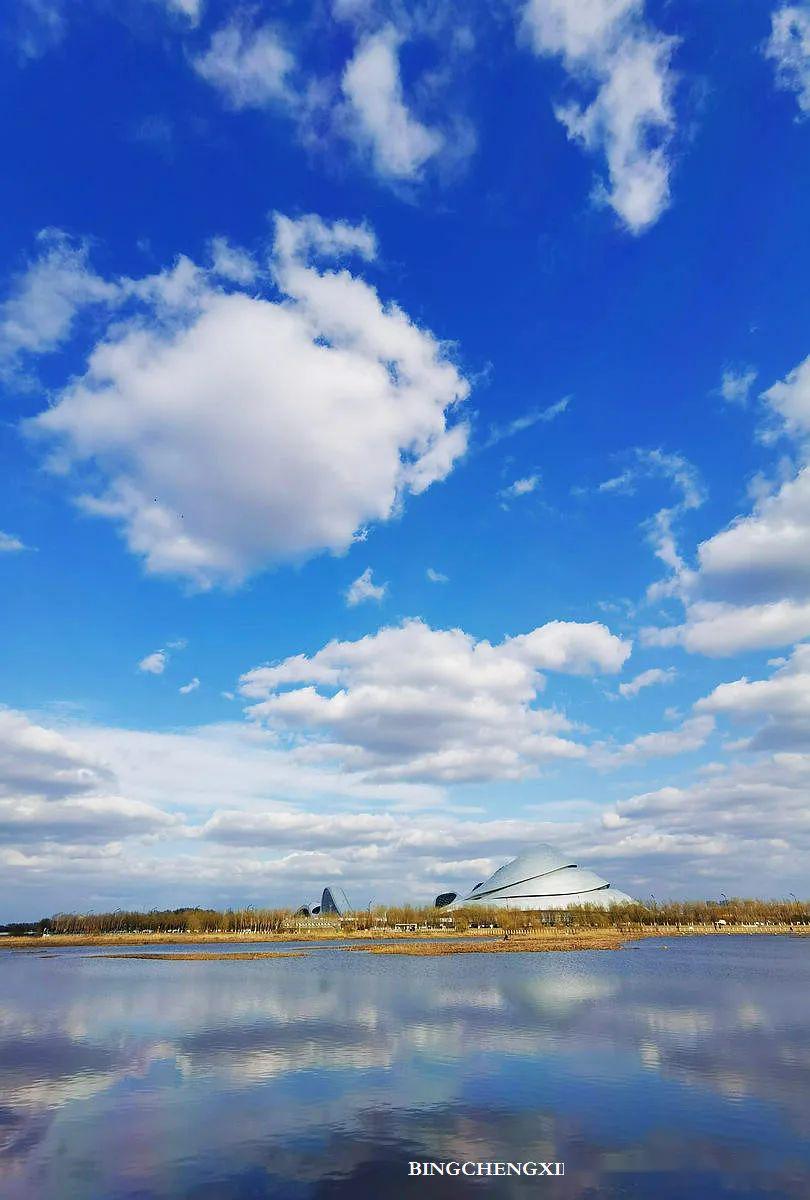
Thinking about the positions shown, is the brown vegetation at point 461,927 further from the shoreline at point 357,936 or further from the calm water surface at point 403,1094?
the calm water surface at point 403,1094

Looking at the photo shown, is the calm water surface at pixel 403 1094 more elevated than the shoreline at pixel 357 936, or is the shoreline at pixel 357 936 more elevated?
the shoreline at pixel 357 936

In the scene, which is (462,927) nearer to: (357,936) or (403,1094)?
(357,936)

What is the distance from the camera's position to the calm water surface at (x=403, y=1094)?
658 inches

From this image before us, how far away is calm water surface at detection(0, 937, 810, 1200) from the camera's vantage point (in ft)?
54.8

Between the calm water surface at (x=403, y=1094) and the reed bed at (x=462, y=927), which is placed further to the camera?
the reed bed at (x=462, y=927)

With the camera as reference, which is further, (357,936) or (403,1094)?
(357,936)

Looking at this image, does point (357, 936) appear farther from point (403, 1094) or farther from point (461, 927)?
point (403, 1094)

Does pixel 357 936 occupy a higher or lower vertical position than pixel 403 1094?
higher

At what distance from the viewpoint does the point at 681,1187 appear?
1590cm

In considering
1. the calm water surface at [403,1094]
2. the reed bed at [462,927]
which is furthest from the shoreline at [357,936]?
the calm water surface at [403,1094]

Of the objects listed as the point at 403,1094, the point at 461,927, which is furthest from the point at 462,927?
the point at 403,1094

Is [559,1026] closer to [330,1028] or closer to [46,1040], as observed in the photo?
[330,1028]

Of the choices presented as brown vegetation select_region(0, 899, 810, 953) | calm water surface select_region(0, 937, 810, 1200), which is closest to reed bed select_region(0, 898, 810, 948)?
brown vegetation select_region(0, 899, 810, 953)

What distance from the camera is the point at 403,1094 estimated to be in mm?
23375
